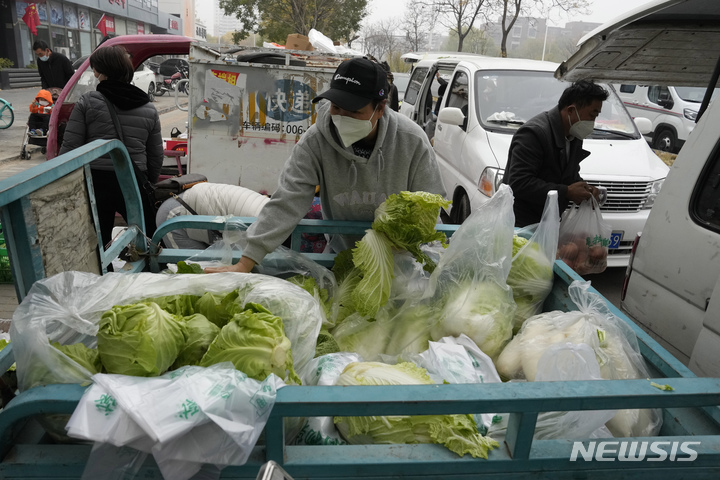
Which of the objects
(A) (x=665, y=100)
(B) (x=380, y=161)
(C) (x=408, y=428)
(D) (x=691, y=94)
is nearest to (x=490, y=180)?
(B) (x=380, y=161)

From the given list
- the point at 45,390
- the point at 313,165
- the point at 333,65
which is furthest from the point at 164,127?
the point at 45,390

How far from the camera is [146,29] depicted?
41062mm

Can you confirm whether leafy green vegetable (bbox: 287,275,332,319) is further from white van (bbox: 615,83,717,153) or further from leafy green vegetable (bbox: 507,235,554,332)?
white van (bbox: 615,83,717,153)

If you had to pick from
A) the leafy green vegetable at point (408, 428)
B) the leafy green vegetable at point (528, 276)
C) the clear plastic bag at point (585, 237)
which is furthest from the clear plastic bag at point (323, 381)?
the clear plastic bag at point (585, 237)

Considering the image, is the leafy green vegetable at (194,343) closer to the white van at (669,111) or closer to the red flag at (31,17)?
the white van at (669,111)

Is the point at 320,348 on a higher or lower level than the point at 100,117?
lower

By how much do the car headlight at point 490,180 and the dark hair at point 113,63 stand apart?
130 inches

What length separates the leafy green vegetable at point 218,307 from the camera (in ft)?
5.66

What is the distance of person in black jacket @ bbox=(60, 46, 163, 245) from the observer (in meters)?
3.88

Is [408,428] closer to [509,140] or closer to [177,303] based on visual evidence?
[177,303]

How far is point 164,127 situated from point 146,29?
31848 millimetres

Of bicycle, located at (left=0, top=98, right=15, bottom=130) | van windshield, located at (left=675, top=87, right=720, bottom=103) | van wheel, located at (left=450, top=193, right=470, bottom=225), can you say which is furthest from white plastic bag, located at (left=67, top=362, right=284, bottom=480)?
van windshield, located at (left=675, top=87, right=720, bottom=103)

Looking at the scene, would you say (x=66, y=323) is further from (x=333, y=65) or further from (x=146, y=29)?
(x=146, y=29)

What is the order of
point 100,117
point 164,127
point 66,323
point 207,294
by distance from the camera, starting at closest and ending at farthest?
1. point 66,323
2. point 207,294
3. point 100,117
4. point 164,127
